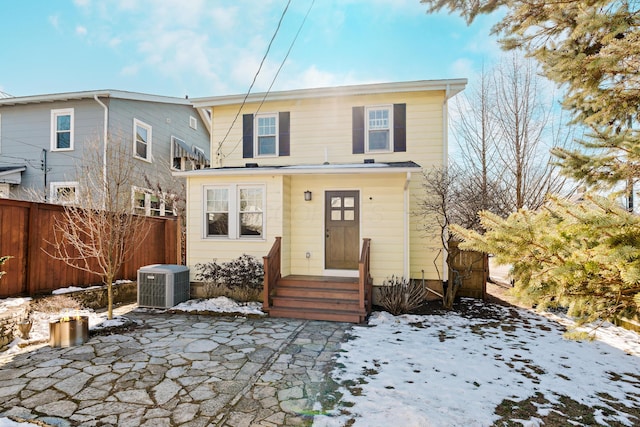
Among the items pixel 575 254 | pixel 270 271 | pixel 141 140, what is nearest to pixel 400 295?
pixel 270 271

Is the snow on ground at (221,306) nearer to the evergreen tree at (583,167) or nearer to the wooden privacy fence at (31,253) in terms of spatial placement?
the wooden privacy fence at (31,253)

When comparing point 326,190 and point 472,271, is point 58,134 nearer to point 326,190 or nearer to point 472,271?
point 326,190

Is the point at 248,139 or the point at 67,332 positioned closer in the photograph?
the point at 67,332

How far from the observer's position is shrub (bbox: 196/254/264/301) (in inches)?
292

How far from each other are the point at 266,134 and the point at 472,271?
665 centimetres

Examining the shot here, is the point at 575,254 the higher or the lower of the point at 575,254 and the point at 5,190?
the lower

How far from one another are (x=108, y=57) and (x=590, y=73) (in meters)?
12.8

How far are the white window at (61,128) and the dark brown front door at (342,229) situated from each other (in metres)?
9.56

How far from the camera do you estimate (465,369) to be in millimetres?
3969

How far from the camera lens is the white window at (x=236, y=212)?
7.79m

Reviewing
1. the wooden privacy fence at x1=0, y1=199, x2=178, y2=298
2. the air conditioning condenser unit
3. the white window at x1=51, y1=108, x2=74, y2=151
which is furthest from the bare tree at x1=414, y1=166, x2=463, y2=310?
the white window at x1=51, y1=108, x2=74, y2=151

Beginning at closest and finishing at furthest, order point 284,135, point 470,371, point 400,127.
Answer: point 470,371 → point 400,127 → point 284,135

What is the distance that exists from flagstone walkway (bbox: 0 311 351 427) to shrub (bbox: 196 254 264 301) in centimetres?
202

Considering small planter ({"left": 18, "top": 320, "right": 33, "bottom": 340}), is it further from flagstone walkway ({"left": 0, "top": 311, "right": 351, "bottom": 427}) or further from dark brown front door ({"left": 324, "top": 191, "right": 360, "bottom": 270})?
dark brown front door ({"left": 324, "top": 191, "right": 360, "bottom": 270})
